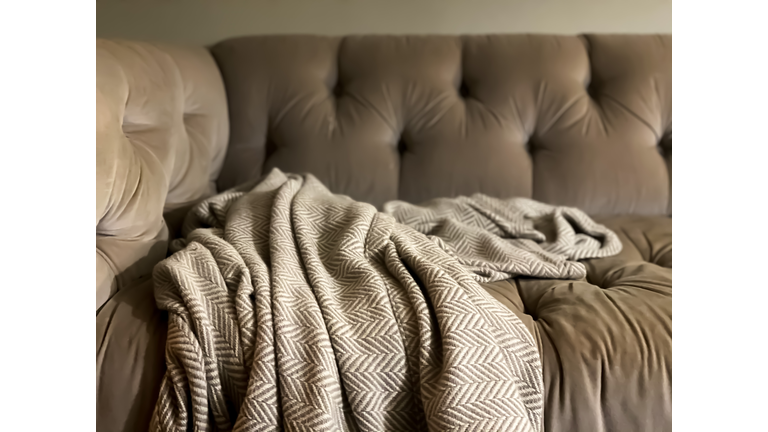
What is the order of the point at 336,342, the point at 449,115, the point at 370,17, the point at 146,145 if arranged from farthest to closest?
the point at 370,17, the point at 449,115, the point at 146,145, the point at 336,342

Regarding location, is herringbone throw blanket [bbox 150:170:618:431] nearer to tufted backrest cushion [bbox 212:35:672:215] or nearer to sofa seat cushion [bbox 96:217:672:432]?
sofa seat cushion [bbox 96:217:672:432]

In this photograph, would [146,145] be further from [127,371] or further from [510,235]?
[510,235]

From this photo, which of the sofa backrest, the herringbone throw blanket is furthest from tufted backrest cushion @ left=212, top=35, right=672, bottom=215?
the herringbone throw blanket

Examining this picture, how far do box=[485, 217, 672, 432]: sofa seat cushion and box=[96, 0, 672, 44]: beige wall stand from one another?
3.19 feet

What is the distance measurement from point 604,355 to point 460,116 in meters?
0.73

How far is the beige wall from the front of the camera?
1.46 metres

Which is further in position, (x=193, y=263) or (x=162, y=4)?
(x=162, y=4)

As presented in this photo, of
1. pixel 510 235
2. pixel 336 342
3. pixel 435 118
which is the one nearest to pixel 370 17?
pixel 435 118

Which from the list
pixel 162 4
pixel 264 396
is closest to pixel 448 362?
pixel 264 396

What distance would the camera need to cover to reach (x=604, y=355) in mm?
625

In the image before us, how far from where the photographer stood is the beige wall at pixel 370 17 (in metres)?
1.46
